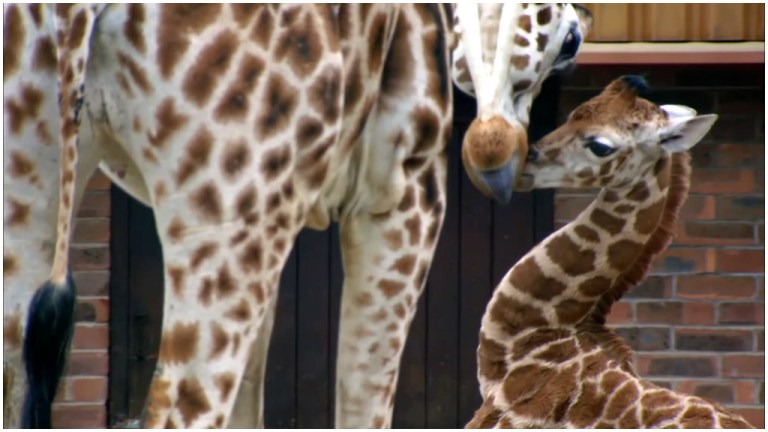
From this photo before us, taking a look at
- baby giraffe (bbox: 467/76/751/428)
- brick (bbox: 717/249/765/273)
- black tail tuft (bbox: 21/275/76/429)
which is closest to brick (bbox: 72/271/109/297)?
brick (bbox: 717/249/765/273)

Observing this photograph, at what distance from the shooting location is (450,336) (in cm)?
586

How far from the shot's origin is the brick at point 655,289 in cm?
559

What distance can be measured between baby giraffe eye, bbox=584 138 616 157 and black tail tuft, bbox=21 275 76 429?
1071mm

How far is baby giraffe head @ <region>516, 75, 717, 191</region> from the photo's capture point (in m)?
3.16

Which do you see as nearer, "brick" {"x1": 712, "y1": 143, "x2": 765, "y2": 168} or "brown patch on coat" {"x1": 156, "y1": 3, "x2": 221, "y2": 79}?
"brown patch on coat" {"x1": 156, "y1": 3, "x2": 221, "y2": 79}

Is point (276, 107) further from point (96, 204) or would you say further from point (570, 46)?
point (96, 204)

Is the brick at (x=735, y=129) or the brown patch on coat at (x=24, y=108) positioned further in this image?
the brick at (x=735, y=129)

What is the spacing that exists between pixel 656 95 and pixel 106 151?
3.05 metres

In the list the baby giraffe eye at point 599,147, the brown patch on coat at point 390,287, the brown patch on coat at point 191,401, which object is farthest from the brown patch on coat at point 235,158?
the baby giraffe eye at point 599,147

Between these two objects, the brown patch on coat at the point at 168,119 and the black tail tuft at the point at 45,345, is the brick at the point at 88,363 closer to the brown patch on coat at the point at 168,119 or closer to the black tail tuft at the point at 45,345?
the black tail tuft at the point at 45,345

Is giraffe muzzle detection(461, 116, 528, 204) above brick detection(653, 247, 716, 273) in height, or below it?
above

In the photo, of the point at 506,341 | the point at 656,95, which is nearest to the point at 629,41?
the point at 656,95

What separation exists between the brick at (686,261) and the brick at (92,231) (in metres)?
1.98

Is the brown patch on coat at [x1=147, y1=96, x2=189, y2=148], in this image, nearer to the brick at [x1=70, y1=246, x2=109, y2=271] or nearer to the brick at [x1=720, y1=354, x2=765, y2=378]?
the brick at [x1=70, y1=246, x2=109, y2=271]
